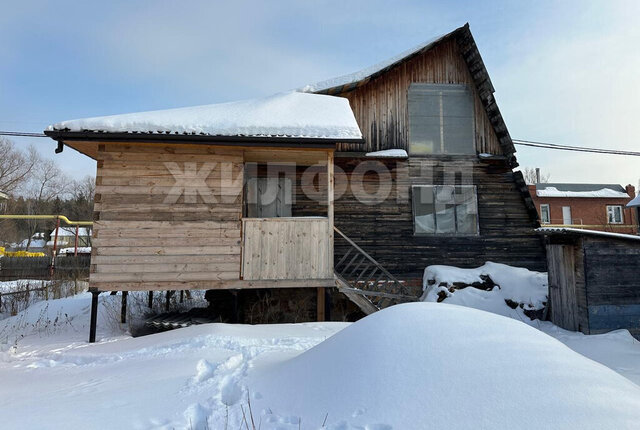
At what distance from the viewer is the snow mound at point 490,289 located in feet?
28.1

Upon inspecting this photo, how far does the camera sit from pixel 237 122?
789cm

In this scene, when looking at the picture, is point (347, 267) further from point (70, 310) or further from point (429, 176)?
point (70, 310)

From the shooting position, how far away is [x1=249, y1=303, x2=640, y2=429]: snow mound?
2180 millimetres

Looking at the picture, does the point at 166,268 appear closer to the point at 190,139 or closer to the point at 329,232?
the point at 190,139

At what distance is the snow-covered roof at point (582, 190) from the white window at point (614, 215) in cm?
130

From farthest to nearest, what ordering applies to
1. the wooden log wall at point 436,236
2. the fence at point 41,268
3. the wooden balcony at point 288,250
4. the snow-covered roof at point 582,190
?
the snow-covered roof at point 582,190, the fence at point 41,268, the wooden log wall at point 436,236, the wooden balcony at point 288,250

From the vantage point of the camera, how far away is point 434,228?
35.7 feet

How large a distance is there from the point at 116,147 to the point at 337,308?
6.75 metres

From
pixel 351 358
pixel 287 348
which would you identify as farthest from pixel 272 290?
pixel 351 358

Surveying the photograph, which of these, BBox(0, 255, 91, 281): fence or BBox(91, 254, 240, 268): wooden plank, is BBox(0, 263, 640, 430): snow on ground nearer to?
BBox(91, 254, 240, 268): wooden plank

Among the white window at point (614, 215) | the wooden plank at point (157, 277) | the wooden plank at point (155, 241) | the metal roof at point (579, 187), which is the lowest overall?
the wooden plank at point (157, 277)

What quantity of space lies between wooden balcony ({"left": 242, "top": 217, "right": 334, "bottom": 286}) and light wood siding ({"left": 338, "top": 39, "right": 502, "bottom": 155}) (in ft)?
12.3

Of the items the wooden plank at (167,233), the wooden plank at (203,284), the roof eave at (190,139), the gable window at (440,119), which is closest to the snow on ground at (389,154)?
the gable window at (440,119)

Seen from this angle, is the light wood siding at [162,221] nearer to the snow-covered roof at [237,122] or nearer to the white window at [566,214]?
the snow-covered roof at [237,122]
